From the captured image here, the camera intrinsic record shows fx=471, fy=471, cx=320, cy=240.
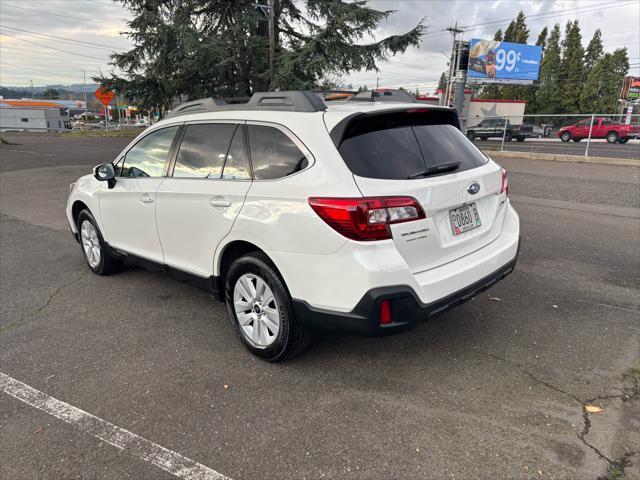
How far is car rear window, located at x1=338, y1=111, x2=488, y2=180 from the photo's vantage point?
112 inches

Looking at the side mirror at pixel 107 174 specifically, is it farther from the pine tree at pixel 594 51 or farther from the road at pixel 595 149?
the pine tree at pixel 594 51

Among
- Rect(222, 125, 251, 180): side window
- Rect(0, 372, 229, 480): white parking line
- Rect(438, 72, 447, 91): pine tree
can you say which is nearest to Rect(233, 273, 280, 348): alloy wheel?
Rect(222, 125, 251, 180): side window

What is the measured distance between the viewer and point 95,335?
151 inches

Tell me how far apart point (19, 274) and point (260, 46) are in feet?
43.5

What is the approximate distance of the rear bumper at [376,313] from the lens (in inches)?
104

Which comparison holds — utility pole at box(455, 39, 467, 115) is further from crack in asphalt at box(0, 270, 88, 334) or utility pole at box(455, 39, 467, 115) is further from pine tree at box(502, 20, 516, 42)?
pine tree at box(502, 20, 516, 42)

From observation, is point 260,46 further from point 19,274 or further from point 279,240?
point 279,240

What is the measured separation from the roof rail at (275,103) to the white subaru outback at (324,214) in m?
0.01

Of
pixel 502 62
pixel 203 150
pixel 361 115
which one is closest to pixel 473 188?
pixel 361 115

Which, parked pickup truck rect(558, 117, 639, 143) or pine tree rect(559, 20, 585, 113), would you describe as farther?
pine tree rect(559, 20, 585, 113)

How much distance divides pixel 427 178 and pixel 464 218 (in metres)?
0.43

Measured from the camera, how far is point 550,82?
200 ft

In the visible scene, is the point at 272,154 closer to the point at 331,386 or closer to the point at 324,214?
Result: the point at 324,214

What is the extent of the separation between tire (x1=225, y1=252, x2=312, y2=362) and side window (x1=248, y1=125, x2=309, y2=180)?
1.85 feet
